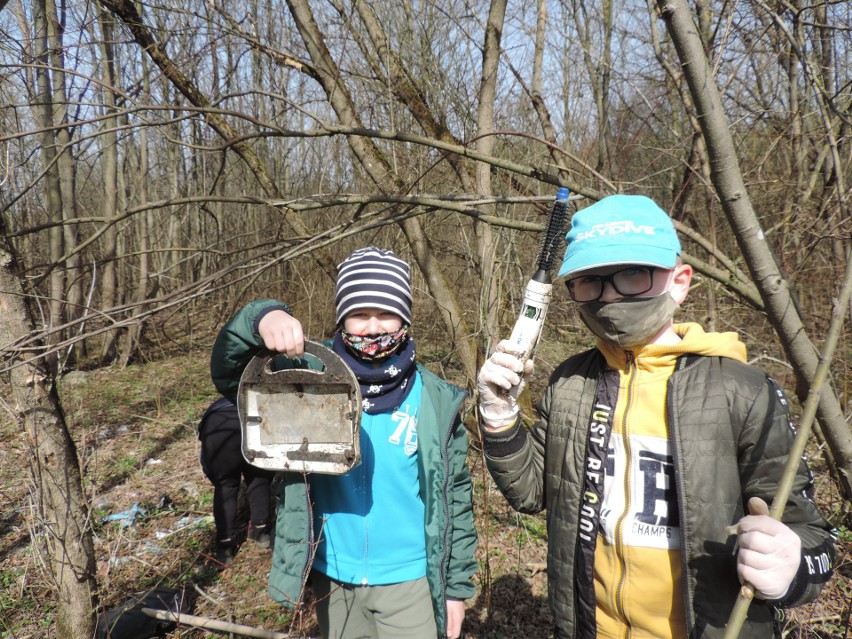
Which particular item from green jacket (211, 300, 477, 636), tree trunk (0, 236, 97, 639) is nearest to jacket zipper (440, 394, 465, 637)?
green jacket (211, 300, 477, 636)

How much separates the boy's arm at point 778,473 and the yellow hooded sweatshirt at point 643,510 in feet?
0.49

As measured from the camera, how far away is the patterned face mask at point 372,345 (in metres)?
1.92

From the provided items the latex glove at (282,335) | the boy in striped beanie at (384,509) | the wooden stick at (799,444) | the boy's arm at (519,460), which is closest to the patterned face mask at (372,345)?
the boy in striped beanie at (384,509)

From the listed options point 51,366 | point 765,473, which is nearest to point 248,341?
point 51,366

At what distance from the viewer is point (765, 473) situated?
4.15 feet

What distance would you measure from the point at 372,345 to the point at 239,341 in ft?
1.51

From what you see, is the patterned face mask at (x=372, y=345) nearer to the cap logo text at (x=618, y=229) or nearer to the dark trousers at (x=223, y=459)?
the cap logo text at (x=618, y=229)

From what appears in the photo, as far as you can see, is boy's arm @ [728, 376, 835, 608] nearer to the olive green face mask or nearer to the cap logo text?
the olive green face mask

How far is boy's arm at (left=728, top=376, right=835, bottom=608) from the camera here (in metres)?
1.19

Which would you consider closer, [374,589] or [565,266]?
[565,266]

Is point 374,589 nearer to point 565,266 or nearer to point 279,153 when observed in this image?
point 565,266

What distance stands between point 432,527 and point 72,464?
149cm

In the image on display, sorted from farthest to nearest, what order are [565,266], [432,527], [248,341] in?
1. [432,527]
2. [248,341]
3. [565,266]

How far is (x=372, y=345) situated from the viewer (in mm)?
1919
